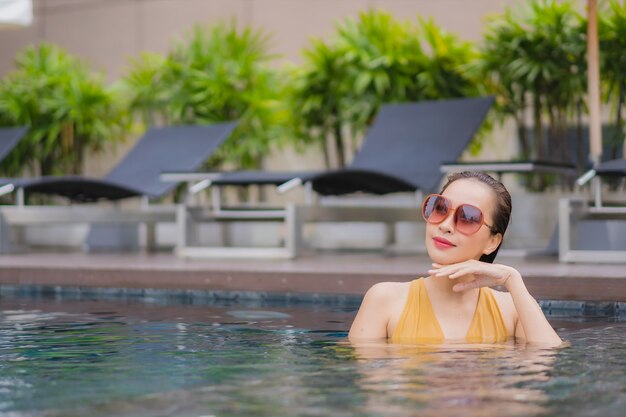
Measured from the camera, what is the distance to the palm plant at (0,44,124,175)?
37.6ft

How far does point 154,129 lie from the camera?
1015cm

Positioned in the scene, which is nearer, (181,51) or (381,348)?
(381,348)

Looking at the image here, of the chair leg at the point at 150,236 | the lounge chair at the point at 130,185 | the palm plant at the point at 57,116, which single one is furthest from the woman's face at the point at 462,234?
the palm plant at the point at 57,116

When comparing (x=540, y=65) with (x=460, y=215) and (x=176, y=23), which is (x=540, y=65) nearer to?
(x=176, y=23)

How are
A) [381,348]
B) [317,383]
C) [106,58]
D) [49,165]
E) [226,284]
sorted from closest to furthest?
[317,383] < [381,348] < [226,284] < [49,165] < [106,58]

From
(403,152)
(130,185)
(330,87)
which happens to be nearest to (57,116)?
(130,185)

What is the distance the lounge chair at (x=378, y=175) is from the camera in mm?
7512

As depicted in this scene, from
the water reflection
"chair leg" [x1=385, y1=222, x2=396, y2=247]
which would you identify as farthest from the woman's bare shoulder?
"chair leg" [x1=385, y1=222, x2=396, y2=247]

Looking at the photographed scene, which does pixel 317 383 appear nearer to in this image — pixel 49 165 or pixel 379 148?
pixel 379 148

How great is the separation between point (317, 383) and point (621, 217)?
14.4ft

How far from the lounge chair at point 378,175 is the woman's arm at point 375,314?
391cm

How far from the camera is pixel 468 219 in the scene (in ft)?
10.5

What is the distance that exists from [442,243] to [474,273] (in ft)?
0.40

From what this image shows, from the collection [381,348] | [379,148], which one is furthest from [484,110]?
[381,348]
